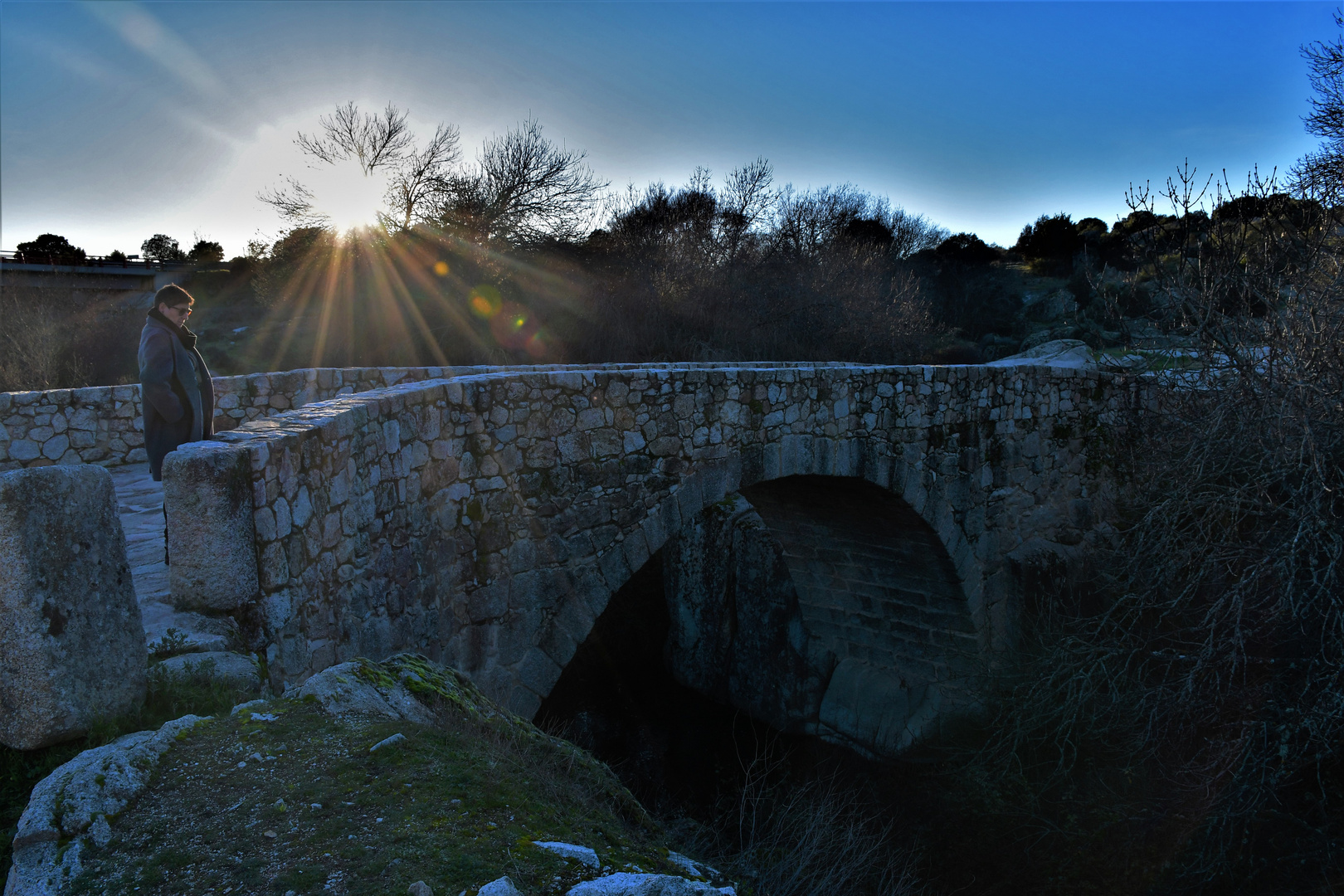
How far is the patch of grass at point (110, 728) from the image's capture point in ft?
6.79

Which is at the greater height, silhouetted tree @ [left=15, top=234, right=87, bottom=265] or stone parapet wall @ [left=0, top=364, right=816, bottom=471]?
silhouetted tree @ [left=15, top=234, right=87, bottom=265]

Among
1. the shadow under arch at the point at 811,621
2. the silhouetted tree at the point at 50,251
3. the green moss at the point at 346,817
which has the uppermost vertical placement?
the silhouetted tree at the point at 50,251

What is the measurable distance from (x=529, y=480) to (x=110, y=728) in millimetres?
3031

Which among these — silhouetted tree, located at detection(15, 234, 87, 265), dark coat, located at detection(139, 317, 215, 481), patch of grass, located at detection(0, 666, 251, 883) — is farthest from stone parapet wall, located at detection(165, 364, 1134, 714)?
silhouetted tree, located at detection(15, 234, 87, 265)

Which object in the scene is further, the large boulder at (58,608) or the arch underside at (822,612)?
the arch underside at (822,612)

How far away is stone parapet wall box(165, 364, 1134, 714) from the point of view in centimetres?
327

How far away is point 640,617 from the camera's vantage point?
14367 millimetres

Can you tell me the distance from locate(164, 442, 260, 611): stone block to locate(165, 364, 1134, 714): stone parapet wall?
1cm

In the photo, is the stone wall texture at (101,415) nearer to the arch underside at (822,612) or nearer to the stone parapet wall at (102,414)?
the stone parapet wall at (102,414)

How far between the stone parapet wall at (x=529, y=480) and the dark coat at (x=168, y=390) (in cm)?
67

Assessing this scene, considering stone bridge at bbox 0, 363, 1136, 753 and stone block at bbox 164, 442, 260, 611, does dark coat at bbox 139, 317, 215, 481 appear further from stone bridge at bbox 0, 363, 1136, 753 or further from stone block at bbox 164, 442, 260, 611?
stone block at bbox 164, 442, 260, 611

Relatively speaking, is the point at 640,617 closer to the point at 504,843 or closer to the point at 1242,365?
the point at 1242,365

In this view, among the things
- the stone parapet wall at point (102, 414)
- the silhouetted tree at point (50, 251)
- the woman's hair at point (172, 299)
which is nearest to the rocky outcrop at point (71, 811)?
the woman's hair at point (172, 299)

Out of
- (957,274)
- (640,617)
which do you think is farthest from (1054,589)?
(957,274)
